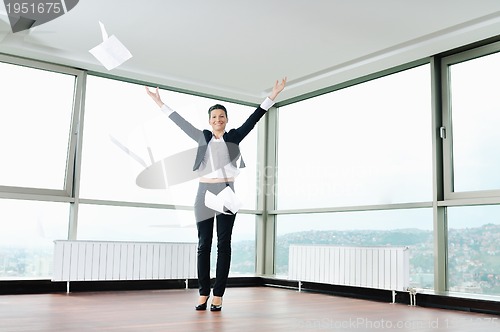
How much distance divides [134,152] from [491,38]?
3923 millimetres

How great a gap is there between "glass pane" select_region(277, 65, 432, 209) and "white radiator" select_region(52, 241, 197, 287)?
1630 millimetres

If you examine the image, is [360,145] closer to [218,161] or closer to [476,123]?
[476,123]

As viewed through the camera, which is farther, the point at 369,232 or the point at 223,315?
the point at 369,232

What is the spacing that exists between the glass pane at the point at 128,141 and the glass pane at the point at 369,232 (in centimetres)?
135

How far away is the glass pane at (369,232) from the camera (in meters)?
5.25

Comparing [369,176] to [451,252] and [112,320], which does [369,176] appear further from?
[112,320]

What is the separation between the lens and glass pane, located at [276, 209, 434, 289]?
5254mm

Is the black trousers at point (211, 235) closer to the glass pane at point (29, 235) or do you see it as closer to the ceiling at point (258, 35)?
the ceiling at point (258, 35)

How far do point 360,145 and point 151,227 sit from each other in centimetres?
257

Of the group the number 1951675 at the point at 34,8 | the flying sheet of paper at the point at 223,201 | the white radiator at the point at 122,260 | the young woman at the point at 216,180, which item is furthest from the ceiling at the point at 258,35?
the white radiator at the point at 122,260

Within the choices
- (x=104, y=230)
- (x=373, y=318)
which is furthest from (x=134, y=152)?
(x=373, y=318)

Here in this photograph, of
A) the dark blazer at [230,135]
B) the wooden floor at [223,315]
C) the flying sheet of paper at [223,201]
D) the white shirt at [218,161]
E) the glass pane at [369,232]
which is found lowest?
the wooden floor at [223,315]

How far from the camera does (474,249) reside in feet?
15.9

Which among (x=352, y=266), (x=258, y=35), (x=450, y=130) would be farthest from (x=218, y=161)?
(x=450, y=130)
